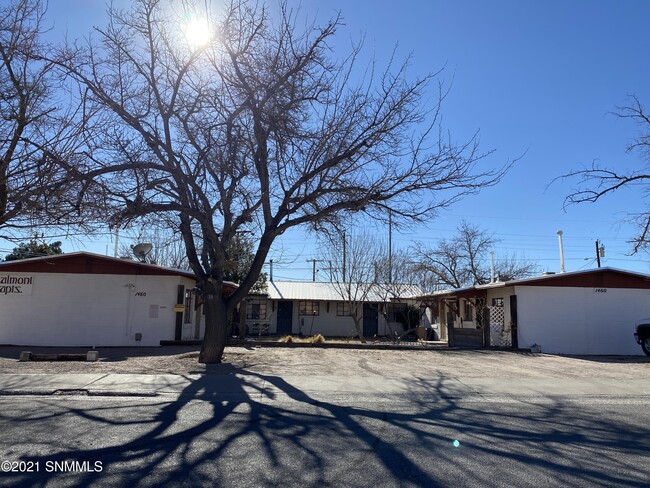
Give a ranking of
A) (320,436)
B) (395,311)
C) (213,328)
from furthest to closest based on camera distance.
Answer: (395,311), (213,328), (320,436)

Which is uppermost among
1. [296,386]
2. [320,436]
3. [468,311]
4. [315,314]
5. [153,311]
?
[468,311]

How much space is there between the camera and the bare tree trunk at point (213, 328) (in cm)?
1335

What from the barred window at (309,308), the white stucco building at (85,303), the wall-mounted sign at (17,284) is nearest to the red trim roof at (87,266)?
the white stucco building at (85,303)

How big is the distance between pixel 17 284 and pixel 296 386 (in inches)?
614

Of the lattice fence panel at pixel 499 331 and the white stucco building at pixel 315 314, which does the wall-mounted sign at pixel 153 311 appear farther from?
the lattice fence panel at pixel 499 331

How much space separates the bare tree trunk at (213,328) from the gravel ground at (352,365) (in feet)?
1.09

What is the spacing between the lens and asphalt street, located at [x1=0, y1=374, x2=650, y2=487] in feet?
16.6

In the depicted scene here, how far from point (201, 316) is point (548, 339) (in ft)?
52.7

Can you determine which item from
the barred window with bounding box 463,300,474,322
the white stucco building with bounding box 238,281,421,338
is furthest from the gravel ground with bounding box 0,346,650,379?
the white stucco building with bounding box 238,281,421,338

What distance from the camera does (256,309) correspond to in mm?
34125

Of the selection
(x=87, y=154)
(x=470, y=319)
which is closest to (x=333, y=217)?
(x=87, y=154)

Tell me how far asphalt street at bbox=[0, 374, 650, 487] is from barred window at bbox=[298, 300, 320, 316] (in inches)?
959

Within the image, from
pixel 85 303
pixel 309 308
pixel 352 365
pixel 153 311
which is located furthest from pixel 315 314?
pixel 352 365

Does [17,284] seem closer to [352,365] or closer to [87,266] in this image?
[87,266]
